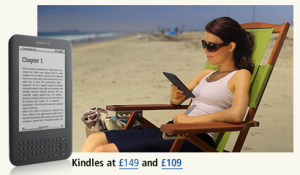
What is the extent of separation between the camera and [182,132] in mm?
1871

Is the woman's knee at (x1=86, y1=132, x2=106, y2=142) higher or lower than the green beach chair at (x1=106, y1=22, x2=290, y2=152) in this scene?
lower

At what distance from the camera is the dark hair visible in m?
2.46

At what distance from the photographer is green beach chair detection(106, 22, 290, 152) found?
1.94 meters

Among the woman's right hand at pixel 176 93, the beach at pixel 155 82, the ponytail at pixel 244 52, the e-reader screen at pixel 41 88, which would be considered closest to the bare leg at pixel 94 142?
the e-reader screen at pixel 41 88

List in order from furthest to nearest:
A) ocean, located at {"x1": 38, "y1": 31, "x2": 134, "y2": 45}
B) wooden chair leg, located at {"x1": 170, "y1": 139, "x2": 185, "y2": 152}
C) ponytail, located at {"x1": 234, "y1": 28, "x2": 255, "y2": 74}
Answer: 1. ocean, located at {"x1": 38, "y1": 31, "x2": 134, "y2": 45}
2. ponytail, located at {"x1": 234, "y1": 28, "x2": 255, "y2": 74}
3. wooden chair leg, located at {"x1": 170, "y1": 139, "x2": 185, "y2": 152}

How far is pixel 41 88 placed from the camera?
200 cm

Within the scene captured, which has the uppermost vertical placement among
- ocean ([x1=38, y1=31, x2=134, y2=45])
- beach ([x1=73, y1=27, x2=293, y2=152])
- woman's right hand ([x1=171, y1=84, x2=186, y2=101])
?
ocean ([x1=38, y1=31, x2=134, y2=45])

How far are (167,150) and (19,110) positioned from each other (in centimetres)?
112

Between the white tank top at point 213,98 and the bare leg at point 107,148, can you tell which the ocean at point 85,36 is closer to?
the white tank top at point 213,98

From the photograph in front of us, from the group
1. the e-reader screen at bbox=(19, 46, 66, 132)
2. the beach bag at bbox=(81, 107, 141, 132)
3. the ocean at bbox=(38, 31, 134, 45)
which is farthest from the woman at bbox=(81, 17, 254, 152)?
the ocean at bbox=(38, 31, 134, 45)

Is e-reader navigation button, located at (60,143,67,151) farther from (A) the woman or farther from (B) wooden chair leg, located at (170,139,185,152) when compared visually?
(B) wooden chair leg, located at (170,139,185,152)

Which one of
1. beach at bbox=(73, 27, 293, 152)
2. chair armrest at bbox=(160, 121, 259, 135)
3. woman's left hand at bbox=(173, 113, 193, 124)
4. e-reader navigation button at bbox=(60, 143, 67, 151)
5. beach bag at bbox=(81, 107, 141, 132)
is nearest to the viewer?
chair armrest at bbox=(160, 121, 259, 135)

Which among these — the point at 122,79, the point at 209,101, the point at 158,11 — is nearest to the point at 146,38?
the point at 158,11

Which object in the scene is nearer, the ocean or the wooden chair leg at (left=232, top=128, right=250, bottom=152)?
the wooden chair leg at (left=232, top=128, right=250, bottom=152)
